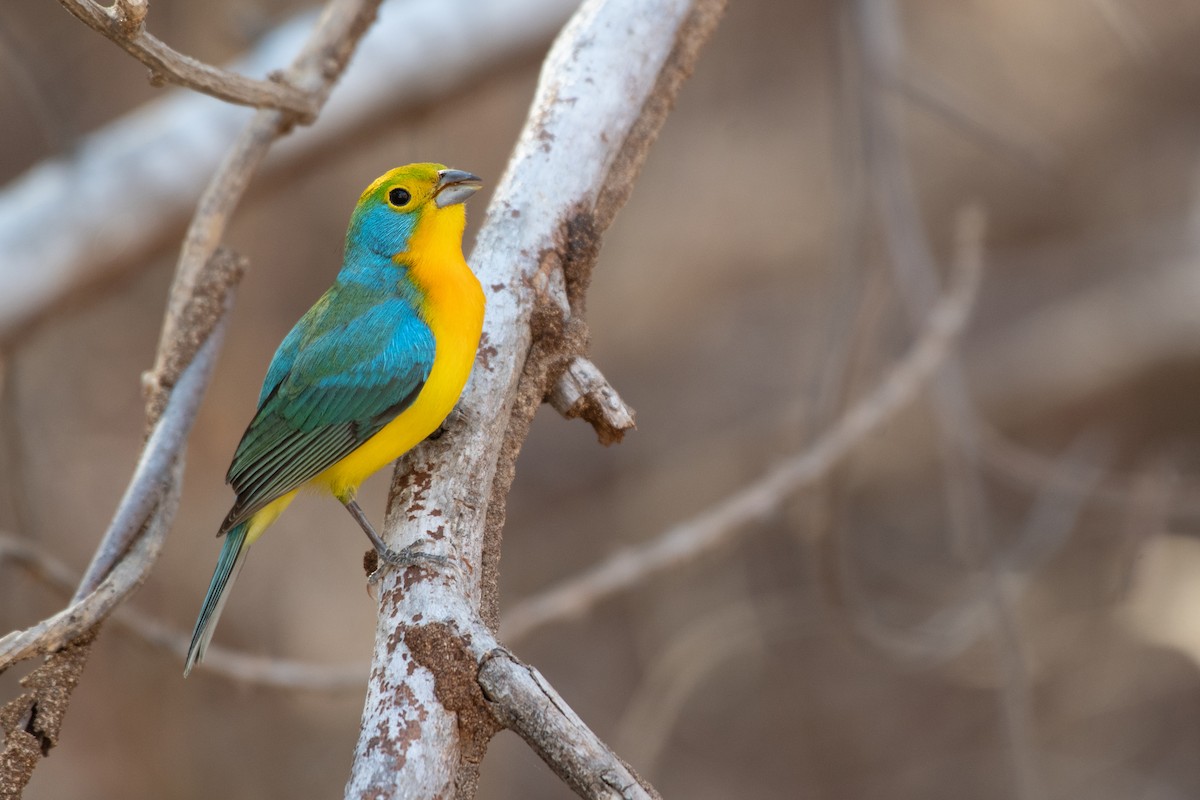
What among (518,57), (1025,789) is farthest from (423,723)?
(518,57)

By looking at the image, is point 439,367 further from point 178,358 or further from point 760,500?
point 760,500

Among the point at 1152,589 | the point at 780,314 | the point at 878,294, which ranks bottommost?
the point at 1152,589

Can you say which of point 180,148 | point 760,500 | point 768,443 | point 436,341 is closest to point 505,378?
point 436,341

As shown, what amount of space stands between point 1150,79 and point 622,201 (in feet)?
24.7

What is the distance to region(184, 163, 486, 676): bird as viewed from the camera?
3.16 meters

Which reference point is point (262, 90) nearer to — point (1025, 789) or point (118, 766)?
point (1025, 789)

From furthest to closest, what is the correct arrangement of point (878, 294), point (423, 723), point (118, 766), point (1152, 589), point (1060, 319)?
point (1060, 319), point (118, 766), point (1152, 589), point (878, 294), point (423, 723)

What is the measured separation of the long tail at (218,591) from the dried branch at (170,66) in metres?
1.24

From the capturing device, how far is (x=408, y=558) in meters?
2.44

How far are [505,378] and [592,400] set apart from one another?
0.24 meters

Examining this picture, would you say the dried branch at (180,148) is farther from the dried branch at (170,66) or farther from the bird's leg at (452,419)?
the bird's leg at (452,419)

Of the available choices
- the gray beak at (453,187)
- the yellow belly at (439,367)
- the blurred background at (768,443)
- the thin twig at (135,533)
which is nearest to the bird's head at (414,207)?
the gray beak at (453,187)

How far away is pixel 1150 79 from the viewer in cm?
914

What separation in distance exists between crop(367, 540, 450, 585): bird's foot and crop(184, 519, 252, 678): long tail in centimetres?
87
